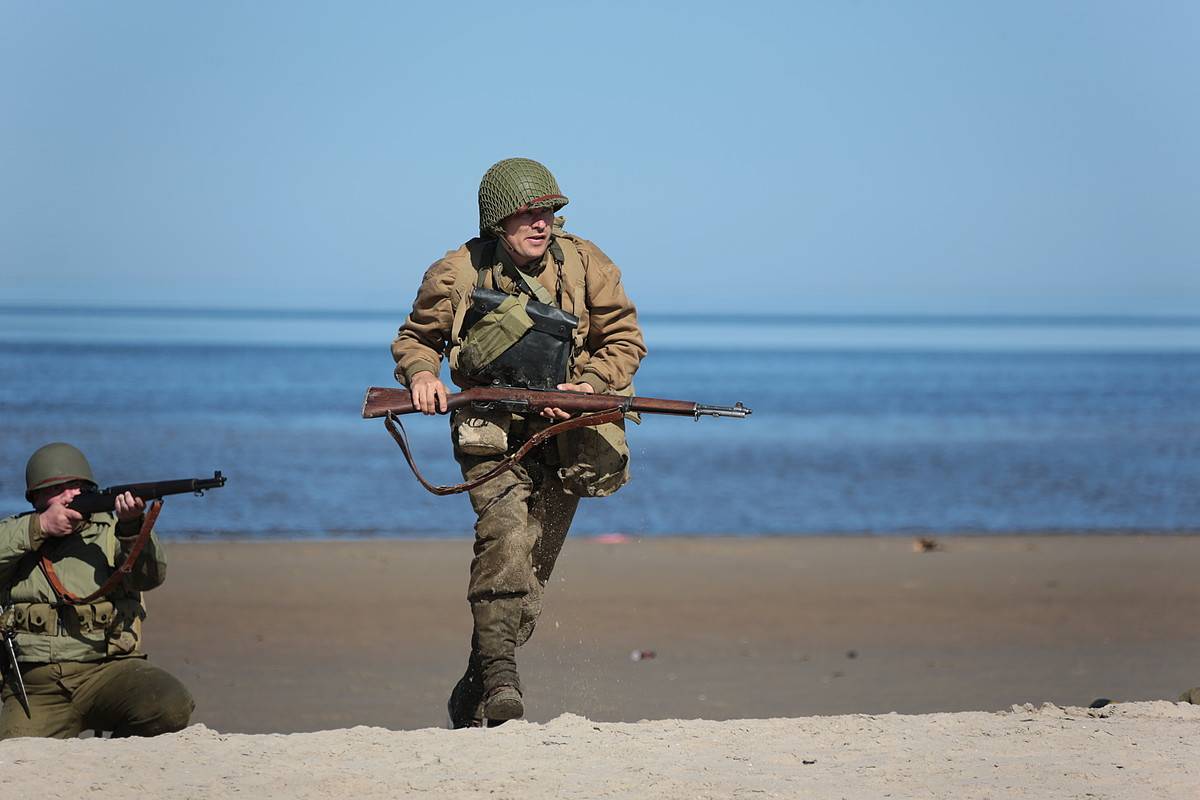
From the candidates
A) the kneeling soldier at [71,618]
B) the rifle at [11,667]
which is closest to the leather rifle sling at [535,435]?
the kneeling soldier at [71,618]

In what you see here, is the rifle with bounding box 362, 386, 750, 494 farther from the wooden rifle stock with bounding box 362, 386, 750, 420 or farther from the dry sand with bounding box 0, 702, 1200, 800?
the dry sand with bounding box 0, 702, 1200, 800

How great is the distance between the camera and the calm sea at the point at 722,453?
17719 millimetres

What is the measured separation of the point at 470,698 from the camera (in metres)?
6.71

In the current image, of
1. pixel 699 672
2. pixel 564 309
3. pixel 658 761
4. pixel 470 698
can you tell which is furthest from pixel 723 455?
pixel 658 761

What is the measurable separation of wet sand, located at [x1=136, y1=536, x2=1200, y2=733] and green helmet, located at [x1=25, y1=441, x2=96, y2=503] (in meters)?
2.26

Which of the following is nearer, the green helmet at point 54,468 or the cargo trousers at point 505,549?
the cargo trousers at point 505,549

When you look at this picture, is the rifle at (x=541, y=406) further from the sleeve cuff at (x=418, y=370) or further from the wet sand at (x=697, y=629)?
the wet sand at (x=697, y=629)

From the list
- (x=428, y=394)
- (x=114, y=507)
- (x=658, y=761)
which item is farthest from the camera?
(x=114, y=507)

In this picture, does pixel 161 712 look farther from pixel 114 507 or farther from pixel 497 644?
pixel 497 644

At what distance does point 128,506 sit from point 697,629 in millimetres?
5529

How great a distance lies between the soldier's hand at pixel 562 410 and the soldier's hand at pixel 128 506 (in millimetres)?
1634

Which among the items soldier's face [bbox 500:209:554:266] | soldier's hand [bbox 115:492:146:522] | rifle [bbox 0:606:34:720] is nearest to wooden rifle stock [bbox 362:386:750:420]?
soldier's face [bbox 500:209:554:266]

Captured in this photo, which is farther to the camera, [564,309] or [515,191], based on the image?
[564,309]

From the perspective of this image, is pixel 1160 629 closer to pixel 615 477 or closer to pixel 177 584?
pixel 615 477
